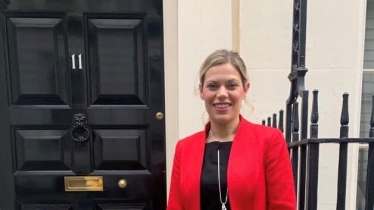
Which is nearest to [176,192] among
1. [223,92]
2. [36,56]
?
[223,92]

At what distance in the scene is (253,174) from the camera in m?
1.33

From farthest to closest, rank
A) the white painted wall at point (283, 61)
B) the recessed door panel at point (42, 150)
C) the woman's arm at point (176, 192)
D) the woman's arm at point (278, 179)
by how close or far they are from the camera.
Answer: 1. the recessed door panel at point (42, 150)
2. the white painted wall at point (283, 61)
3. the woman's arm at point (176, 192)
4. the woman's arm at point (278, 179)

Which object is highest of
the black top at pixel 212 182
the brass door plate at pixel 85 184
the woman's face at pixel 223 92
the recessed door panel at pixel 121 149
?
the woman's face at pixel 223 92

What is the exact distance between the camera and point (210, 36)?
8.08 ft

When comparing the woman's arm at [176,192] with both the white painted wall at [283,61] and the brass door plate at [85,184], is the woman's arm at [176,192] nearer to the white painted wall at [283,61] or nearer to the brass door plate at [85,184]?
the white painted wall at [283,61]

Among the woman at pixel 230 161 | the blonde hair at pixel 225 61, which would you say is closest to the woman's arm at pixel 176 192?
the woman at pixel 230 161

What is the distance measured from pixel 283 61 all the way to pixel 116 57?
52.2 inches

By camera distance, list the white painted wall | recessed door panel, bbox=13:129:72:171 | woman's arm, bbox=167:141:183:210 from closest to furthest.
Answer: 1. woman's arm, bbox=167:141:183:210
2. the white painted wall
3. recessed door panel, bbox=13:129:72:171

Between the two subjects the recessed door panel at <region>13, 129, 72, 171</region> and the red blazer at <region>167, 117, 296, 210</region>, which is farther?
the recessed door panel at <region>13, 129, 72, 171</region>

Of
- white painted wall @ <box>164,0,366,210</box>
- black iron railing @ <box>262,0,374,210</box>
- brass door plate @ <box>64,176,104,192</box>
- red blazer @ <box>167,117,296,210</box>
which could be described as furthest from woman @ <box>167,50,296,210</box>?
→ brass door plate @ <box>64,176,104,192</box>

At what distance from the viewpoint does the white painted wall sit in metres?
2.55

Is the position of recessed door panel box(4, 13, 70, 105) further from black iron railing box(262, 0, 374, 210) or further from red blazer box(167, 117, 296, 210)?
black iron railing box(262, 0, 374, 210)

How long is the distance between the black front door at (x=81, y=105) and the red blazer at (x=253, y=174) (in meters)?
1.36

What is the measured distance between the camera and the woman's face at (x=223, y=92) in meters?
1.39
